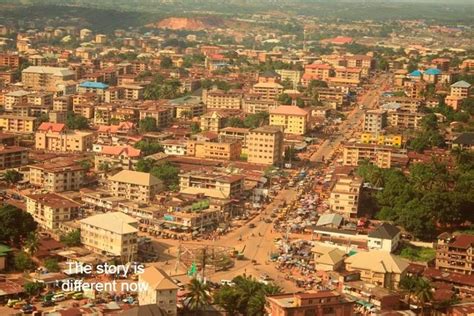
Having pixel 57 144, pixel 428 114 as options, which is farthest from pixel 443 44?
pixel 57 144

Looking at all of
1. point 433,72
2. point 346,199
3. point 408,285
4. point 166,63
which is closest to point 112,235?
point 408,285

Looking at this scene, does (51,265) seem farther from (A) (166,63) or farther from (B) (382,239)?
(A) (166,63)

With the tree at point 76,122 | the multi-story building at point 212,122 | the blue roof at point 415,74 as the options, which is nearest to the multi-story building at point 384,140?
the multi-story building at point 212,122

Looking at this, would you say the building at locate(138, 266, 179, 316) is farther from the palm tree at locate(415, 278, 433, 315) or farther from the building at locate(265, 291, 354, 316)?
the palm tree at locate(415, 278, 433, 315)

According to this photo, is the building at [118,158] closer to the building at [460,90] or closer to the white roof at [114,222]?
the white roof at [114,222]

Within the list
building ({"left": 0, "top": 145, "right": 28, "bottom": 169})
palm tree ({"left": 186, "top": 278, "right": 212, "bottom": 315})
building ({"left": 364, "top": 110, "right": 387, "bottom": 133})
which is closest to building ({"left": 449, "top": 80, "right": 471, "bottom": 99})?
building ({"left": 364, "top": 110, "right": 387, "bottom": 133})
